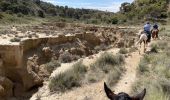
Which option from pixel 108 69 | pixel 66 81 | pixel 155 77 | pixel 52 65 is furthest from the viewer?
pixel 52 65

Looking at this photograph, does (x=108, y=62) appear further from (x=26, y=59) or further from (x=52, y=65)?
(x=26, y=59)

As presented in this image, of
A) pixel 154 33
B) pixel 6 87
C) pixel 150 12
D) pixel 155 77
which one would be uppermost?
pixel 150 12

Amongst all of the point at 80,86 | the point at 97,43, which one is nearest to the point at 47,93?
the point at 80,86

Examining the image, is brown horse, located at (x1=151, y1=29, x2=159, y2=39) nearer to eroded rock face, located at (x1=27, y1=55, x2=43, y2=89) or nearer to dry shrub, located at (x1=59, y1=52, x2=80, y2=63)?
dry shrub, located at (x1=59, y1=52, x2=80, y2=63)

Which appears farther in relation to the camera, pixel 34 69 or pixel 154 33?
pixel 154 33

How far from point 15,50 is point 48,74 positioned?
2792mm

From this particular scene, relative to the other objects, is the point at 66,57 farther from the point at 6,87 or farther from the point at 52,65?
the point at 6,87

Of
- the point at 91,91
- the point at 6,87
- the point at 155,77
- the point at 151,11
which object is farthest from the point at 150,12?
the point at 91,91

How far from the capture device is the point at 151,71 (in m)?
16.0

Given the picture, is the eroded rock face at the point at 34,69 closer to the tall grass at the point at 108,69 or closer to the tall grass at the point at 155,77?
the tall grass at the point at 108,69

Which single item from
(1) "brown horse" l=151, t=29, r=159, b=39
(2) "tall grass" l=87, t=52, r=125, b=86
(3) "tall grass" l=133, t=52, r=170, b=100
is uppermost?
(1) "brown horse" l=151, t=29, r=159, b=39

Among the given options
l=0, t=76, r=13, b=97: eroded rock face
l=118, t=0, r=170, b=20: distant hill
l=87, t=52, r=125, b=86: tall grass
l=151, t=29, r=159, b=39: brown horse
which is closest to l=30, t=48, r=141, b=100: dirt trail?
l=87, t=52, r=125, b=86: tall grass

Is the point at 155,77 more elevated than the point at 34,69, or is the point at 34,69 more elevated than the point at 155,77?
the point at 155,77

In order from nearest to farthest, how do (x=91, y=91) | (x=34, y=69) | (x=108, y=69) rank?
(x=91, y=91), (x=108, y=69), (x=34, y=69)
